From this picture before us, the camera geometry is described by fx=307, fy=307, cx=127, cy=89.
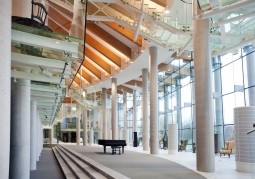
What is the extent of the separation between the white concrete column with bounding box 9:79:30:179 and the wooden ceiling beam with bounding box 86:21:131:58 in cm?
1535

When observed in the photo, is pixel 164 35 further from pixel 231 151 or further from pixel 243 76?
pixel 231 151

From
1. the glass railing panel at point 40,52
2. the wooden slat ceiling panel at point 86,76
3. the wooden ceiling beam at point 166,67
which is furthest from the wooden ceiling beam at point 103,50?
the glass railing panel at point 40,52

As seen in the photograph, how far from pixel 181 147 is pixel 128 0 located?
39.0ft

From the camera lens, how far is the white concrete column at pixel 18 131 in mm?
8125

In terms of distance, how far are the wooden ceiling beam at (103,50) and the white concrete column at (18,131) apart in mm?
17880

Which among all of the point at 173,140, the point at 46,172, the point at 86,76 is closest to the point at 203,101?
the point at 46,172

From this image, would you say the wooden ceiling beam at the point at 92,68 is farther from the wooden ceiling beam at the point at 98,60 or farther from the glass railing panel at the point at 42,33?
the glass railing panel at the point at 42,33

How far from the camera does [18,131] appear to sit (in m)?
8.13

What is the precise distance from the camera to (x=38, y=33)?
634cm

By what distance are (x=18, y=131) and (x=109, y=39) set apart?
16167 millimetres

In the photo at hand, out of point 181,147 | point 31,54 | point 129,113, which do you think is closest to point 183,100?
point 181,147

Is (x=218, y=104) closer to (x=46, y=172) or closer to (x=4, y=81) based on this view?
(x=46, y=172)

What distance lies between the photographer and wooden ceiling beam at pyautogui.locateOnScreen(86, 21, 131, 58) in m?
23.1

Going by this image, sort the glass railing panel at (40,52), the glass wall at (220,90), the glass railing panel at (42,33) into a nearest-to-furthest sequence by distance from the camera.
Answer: the glass railing panel at (42,33)
the glass railing panel at (40,52)
the glass wall at (220,90)
